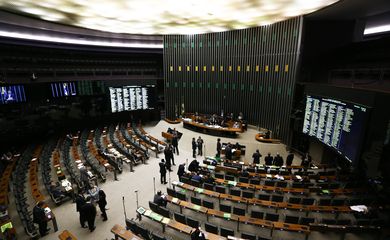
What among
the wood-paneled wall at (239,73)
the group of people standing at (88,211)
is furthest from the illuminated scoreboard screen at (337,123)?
the group of people standing at (88,211)

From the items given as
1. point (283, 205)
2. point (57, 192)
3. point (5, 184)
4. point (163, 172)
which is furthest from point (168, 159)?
point (5, 184)

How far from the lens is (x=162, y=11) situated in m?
10.8

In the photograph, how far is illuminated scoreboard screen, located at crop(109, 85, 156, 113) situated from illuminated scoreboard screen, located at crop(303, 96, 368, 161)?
Answer: 13500mm

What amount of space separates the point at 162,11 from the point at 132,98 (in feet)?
31.2

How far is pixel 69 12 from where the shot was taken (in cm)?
1070

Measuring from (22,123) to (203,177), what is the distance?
13.5m

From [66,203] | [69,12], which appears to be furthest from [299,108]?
[69,12]

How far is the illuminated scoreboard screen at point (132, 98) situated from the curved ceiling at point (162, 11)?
5667 mm

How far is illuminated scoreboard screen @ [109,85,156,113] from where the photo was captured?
17.7 meters

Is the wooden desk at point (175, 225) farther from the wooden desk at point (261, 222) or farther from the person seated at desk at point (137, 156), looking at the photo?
the person seated at desk at point (137, 156)

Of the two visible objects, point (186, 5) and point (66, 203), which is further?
point (186, 5)

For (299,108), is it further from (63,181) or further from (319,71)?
(63,181)

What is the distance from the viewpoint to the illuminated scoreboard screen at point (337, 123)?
23.9 feet

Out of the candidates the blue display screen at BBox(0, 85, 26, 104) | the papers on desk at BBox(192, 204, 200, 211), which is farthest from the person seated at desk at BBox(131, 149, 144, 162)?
the blue display screen at BBox(0, 85, 26, 104)
